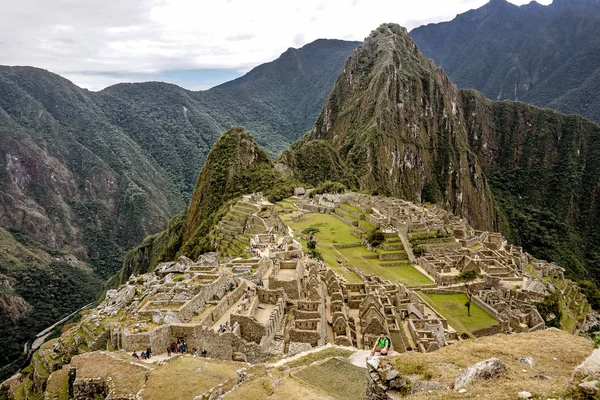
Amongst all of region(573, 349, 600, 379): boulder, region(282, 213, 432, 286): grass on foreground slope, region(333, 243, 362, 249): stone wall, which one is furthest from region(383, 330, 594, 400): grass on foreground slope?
region(333, 243, 362, 249): stone wall

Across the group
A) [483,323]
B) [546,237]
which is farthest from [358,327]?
[546,237]

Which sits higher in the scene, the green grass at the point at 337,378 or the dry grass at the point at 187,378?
the green grass at the point at 337,378

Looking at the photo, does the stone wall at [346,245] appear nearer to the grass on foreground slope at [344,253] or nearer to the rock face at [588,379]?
the grass on foreground slope at [344,253]

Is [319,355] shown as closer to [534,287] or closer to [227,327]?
[227,327]

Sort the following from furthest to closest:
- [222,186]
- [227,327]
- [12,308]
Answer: [222,186], [12,308], [227,327]

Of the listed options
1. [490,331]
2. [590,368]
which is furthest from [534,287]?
[590,368]

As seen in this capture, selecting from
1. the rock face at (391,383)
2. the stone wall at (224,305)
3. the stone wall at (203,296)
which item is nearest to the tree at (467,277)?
the stone wall at (224,305)

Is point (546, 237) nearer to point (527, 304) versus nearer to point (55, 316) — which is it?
point (527, 304)
